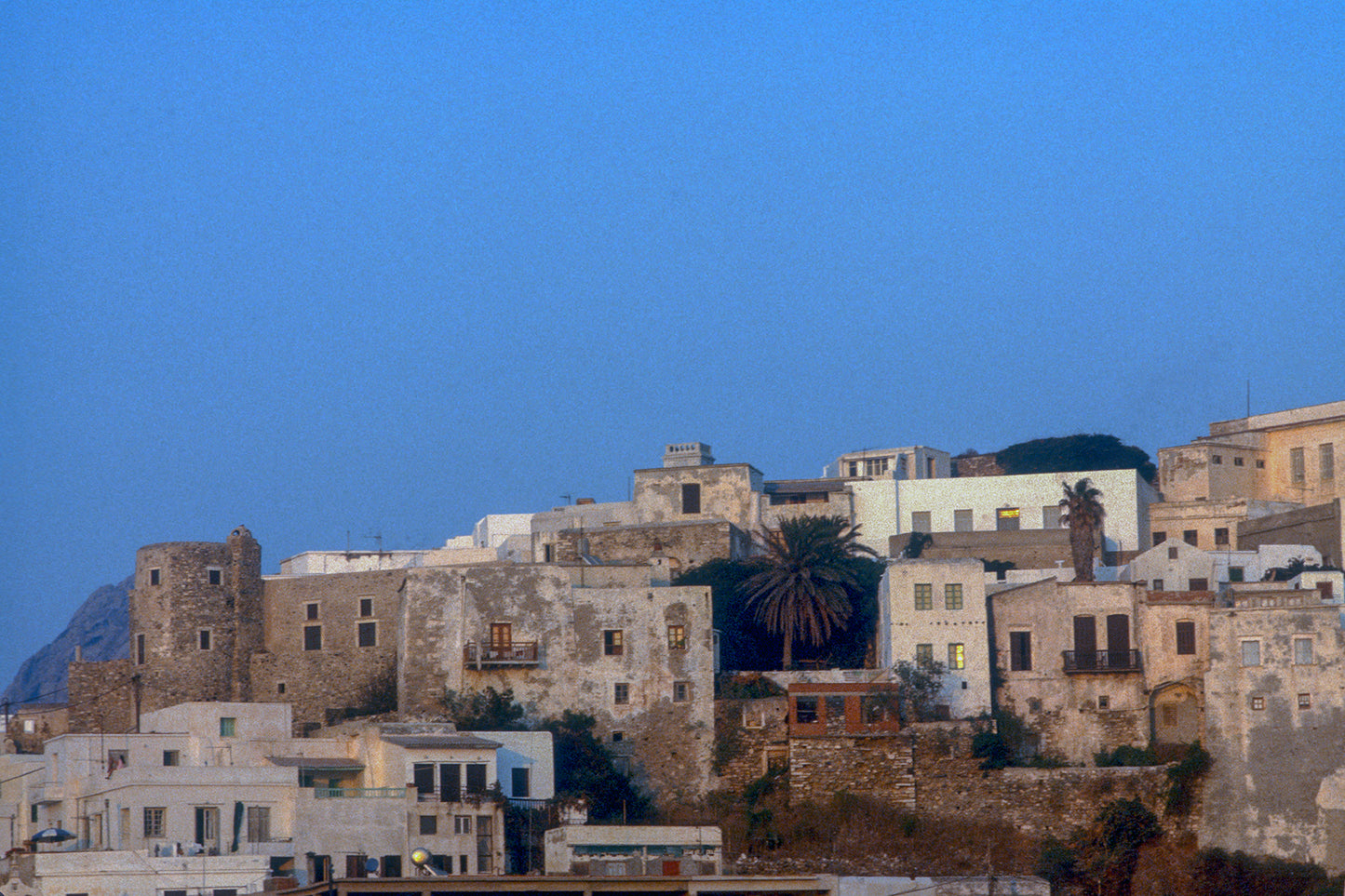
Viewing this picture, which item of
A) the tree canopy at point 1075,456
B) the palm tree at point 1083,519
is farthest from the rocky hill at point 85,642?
the palm tree at point 1083,519

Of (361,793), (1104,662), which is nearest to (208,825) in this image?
(361,793)

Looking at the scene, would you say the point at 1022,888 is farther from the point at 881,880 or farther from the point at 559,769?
the point at 559,769

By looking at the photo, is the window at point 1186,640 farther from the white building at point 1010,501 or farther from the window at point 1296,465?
the window at point 1296,465

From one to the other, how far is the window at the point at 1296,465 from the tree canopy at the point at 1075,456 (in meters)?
7.58

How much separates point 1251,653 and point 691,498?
22671 millimetres

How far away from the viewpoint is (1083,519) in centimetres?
6322

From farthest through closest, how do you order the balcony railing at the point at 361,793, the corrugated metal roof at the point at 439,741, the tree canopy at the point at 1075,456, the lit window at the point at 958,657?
the tree canopy at the point at 1075,456 → the lit window at the point at 958,657 → the corrugated metal roof at the point at 439,741 → the balcony railing at the point at 361,793

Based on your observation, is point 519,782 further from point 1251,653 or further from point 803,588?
point 1251,653

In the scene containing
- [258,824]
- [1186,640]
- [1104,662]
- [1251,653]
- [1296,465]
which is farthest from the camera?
[1296,465]

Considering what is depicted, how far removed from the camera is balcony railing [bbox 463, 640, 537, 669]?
57500 millimetres

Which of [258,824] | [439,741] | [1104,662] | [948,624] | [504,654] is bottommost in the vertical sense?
[258,824]

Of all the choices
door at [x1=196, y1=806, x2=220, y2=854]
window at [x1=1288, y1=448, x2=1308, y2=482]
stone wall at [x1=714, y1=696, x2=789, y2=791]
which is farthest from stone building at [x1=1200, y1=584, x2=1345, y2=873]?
door at [x1=196, y1=806, x2=220, y2=854]

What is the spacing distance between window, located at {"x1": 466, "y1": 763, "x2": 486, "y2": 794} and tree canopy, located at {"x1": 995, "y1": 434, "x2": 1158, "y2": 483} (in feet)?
117

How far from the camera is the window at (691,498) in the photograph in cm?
7062
